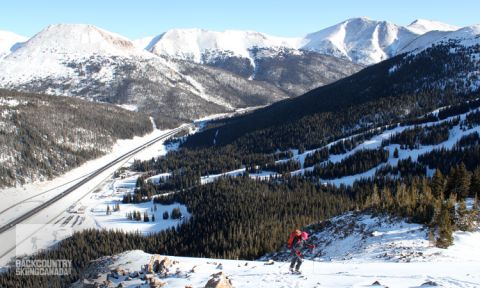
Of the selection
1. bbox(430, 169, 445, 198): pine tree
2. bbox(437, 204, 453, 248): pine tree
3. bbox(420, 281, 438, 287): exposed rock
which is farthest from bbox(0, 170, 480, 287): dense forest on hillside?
bbox(420, 281, 438, 287): exposed rock

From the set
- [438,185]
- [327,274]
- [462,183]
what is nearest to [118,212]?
[438,185]

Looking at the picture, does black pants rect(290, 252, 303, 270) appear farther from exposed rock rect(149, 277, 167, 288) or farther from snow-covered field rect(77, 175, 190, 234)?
snow-covered field rect(77, 175, 190, 234)

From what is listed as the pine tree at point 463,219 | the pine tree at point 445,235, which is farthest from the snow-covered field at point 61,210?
the pine tree at point 445,235

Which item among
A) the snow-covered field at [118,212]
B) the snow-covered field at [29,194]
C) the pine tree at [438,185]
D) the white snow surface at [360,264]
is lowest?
the snow-covered field at [118,212]

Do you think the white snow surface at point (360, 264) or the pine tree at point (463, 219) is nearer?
the white snow surface at point (360, 264)

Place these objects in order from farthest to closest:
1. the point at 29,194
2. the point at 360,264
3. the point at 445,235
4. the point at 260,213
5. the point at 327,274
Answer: the point at 29,194, the point at 260,213, the point at 445,235, the point at 360,264, the point at 327,274

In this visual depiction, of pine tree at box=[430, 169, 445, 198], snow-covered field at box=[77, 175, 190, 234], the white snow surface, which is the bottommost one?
snow-covered field at box=[77, 175, 190, 234]

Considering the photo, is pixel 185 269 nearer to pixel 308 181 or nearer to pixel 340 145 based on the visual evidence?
pixel 308 181

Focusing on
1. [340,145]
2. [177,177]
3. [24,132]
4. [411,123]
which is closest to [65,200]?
[177,177]

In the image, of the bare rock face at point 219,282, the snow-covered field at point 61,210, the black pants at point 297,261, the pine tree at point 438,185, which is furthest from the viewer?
the snow-covered field at point 61,210

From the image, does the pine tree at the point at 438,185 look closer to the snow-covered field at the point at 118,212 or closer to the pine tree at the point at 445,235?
the pine tree at the point at 445,235

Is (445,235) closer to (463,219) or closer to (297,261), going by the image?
(463,219)

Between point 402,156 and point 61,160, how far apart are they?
151367 millimetres

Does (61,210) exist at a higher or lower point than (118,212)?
higher
